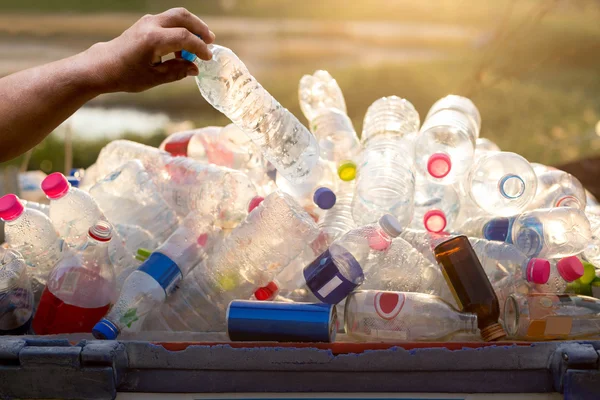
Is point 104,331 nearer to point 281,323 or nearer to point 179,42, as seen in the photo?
point 281,323

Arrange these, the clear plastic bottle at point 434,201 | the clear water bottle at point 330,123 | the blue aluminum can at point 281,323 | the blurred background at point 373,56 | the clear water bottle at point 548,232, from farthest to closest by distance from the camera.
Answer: the blurred background at point 373,56 → the clear water bottle at point 330,123 → the clear plastic bottle at point 434,201 → the clear water bottle at point 548,232 → the blue aluminum can at point 281,323

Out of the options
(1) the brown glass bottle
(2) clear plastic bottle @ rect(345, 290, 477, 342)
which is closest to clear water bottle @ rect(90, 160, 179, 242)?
(2) clear plastic bottle @ rect(345, 290, 477, 342)

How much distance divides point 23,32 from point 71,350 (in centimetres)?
637

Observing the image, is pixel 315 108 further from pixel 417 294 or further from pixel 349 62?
pixel 349 62

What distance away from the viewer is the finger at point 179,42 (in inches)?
55.2

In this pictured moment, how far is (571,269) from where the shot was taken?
1.46 metres

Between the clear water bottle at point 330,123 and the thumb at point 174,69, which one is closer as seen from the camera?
the thumb at point 174,69

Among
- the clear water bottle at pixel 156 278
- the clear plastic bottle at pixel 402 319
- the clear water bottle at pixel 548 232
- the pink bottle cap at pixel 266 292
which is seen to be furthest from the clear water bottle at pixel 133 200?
the clear water bottle at pixel 548 232

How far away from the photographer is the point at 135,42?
1425 mm

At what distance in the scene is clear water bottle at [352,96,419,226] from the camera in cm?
177

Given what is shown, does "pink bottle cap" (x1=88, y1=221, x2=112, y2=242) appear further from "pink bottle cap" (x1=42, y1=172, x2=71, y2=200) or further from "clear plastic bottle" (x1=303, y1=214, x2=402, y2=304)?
"clear plastic bottle" (x1=303, y1=214, x2=402, y2=304)

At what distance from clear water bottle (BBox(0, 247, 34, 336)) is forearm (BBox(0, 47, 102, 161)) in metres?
0.29

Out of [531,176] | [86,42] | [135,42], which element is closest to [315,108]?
[531,176]

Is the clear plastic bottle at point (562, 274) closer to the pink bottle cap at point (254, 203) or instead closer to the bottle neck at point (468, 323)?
the bottle neck at point (468, 323)
